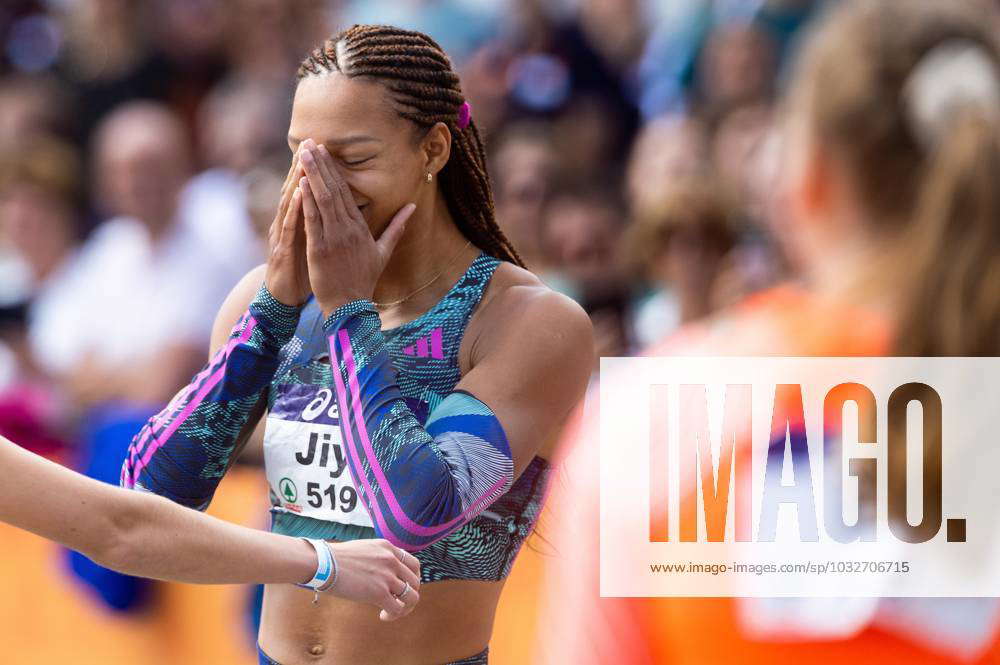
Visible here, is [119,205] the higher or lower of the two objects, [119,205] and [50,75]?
the lower

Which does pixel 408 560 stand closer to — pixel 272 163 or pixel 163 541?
pixel 163 541

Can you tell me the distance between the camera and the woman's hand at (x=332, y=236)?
153 centimetres

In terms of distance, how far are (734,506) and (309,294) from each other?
2.84 ft

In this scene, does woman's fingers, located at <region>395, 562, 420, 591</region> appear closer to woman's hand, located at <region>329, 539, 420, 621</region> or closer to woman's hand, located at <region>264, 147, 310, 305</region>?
woman's hand, located at <region>329, 539, 420, 621</region>

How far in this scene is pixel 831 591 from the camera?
2.16m

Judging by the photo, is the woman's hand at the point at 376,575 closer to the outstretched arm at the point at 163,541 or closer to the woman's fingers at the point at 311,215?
the outstretched arm at the point at 163,541

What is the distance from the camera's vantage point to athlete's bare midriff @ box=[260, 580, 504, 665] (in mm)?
1638

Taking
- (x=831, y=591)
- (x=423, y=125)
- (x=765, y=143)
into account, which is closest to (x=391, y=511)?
(x=423, y=125)

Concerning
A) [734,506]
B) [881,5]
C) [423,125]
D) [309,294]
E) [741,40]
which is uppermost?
[741,40]

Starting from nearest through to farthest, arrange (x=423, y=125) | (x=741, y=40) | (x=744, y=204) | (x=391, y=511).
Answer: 1. (x=391, y=511)
2. (x=423, y=125)
3. (x=744, y=204)
4. (x=741, y=40)

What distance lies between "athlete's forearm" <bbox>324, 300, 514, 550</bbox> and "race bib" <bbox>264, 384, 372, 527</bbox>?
8cm

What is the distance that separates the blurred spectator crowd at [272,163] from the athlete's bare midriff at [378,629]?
0.87 metres

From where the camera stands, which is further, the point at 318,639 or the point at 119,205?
the point at 119,205

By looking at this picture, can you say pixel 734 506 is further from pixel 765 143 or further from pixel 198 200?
pixel 198 200
